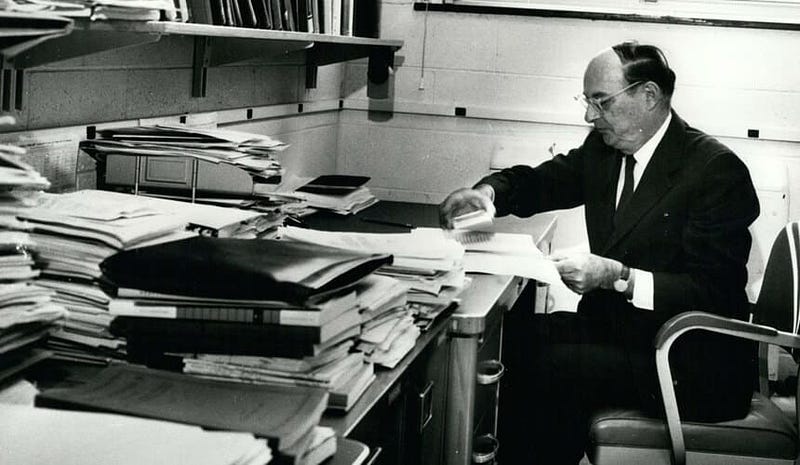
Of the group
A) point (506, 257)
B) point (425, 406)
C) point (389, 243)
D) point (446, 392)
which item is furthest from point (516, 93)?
point (425, 406)

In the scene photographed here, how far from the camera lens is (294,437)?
1111 mm

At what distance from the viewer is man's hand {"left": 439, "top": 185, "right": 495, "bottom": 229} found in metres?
2.82

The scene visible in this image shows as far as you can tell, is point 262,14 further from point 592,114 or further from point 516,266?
point 592,114

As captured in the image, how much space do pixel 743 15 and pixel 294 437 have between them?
3127 millimetres

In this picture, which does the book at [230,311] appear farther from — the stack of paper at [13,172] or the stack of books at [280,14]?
the stack of books at [280,14]

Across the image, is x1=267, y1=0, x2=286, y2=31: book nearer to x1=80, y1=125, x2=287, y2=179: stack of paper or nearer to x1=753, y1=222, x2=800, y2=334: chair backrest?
x1=80, y1=125, x2=287, y2=179: stack of paper

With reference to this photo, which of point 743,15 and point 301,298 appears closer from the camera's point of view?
point 301,298

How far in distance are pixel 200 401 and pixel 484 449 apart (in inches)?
51.0

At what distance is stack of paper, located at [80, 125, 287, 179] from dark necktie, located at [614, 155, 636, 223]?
111 cm

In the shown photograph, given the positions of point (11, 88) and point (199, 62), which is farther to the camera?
point (199, 62)

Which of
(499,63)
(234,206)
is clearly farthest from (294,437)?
(499,63)

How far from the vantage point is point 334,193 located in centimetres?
305

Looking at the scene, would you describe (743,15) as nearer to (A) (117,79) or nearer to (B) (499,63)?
(B) (499,63)

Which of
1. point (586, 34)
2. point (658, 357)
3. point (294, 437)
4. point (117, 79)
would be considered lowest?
point (658, 357)
